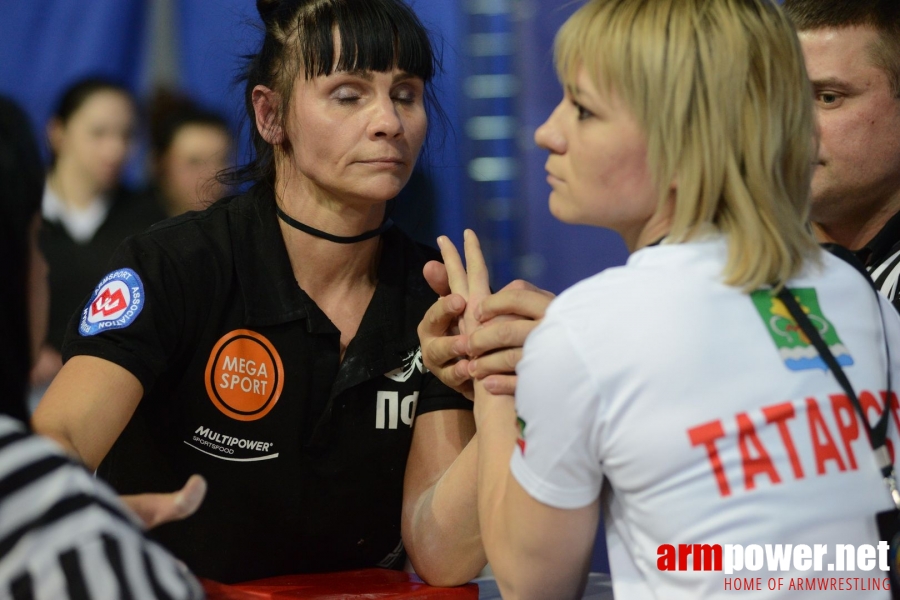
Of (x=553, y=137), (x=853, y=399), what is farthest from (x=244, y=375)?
(x=853, y=399)

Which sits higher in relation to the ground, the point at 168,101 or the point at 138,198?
the point at 168,101

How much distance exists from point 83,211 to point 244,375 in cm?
182

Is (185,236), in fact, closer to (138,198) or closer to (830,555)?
(830,555)

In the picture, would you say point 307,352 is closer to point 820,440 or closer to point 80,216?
point 820,440

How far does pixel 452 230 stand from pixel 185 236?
0.66 m

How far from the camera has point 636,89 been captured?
95cm

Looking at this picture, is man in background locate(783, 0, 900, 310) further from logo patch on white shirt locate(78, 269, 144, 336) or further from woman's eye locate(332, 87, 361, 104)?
logo patch on white shirt locate(78, 269, 144, 336)

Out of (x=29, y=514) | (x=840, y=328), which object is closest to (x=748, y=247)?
(x=840, y=328)

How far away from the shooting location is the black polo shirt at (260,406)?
1.46 metres

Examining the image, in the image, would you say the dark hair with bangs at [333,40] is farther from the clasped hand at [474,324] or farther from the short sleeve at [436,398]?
the short sleeve at [436,398]

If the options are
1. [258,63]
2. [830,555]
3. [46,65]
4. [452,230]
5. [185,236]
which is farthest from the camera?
[46,65]

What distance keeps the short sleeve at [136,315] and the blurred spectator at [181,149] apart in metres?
1.26

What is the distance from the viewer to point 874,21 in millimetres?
1638

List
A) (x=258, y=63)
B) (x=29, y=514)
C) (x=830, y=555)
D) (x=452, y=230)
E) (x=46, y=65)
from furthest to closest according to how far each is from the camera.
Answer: (x=46, y=65), (x=452, y=230), (x=258, y=63), (x=830, y=555), (x=29, y=514)
